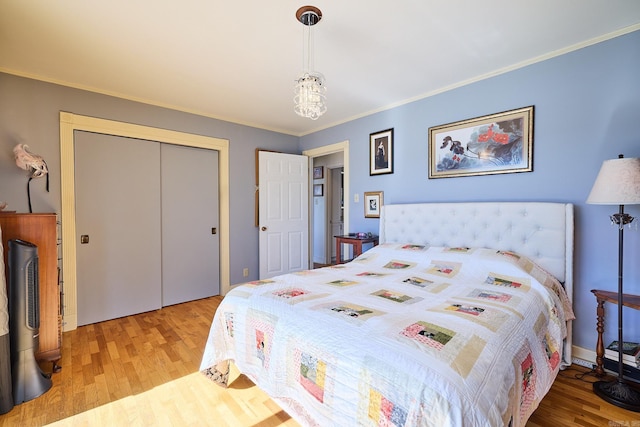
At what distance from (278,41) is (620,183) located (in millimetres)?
2425

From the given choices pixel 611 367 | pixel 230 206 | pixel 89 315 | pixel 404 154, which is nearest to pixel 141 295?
pixel 89 315

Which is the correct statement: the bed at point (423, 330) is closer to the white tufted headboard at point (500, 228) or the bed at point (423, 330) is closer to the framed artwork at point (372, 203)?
the white tufted headboard at point (500, 228)

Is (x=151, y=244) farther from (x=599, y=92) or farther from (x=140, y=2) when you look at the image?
(x=599, y=92)

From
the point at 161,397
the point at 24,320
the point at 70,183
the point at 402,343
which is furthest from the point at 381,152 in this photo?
the point at 24,320

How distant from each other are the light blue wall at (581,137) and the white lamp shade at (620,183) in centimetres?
37

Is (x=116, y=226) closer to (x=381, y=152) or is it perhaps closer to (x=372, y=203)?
(x=372, y=203)

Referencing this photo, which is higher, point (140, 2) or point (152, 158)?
point (140, 2)

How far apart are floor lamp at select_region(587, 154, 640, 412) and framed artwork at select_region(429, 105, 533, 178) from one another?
2.03 feet

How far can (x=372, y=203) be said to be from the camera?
12.0ft

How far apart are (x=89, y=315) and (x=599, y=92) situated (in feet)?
16.3

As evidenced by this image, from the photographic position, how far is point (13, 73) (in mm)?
2512

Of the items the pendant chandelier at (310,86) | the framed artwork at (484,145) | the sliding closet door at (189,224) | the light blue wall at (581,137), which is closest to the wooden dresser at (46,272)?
the sliding closet door at (189,224)

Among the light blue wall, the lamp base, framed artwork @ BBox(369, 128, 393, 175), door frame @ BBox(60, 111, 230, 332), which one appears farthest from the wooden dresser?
the lamp base

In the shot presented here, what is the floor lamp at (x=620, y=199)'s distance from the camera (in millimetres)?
1701
